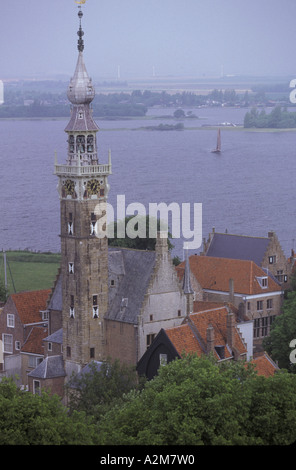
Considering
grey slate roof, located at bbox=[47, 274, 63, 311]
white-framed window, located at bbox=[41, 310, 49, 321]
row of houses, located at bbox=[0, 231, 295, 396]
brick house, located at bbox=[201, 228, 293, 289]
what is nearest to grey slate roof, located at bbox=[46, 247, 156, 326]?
row of houses, located at bbox=[0, 231, 295, 396]

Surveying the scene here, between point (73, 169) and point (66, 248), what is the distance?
232 inches

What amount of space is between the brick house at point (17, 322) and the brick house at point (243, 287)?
1455cm

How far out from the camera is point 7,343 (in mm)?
90438

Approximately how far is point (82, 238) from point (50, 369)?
991 centimetres

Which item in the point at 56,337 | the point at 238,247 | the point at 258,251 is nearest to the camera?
the point at 56,337

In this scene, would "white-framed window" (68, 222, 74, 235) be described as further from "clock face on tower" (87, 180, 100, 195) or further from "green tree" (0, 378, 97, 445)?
"green tree" (0, 378, 97, 445)

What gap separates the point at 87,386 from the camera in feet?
251

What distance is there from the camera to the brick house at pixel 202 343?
257 feet

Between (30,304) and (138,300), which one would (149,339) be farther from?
(30,304)

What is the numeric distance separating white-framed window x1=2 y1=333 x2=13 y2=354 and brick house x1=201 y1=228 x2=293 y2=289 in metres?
26.9

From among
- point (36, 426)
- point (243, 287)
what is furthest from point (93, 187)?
point (36, 426)

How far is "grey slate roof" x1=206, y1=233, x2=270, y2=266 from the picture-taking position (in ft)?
352

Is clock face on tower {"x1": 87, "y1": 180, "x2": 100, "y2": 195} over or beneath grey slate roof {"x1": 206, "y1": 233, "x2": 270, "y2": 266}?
over

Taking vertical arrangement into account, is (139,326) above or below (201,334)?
below
